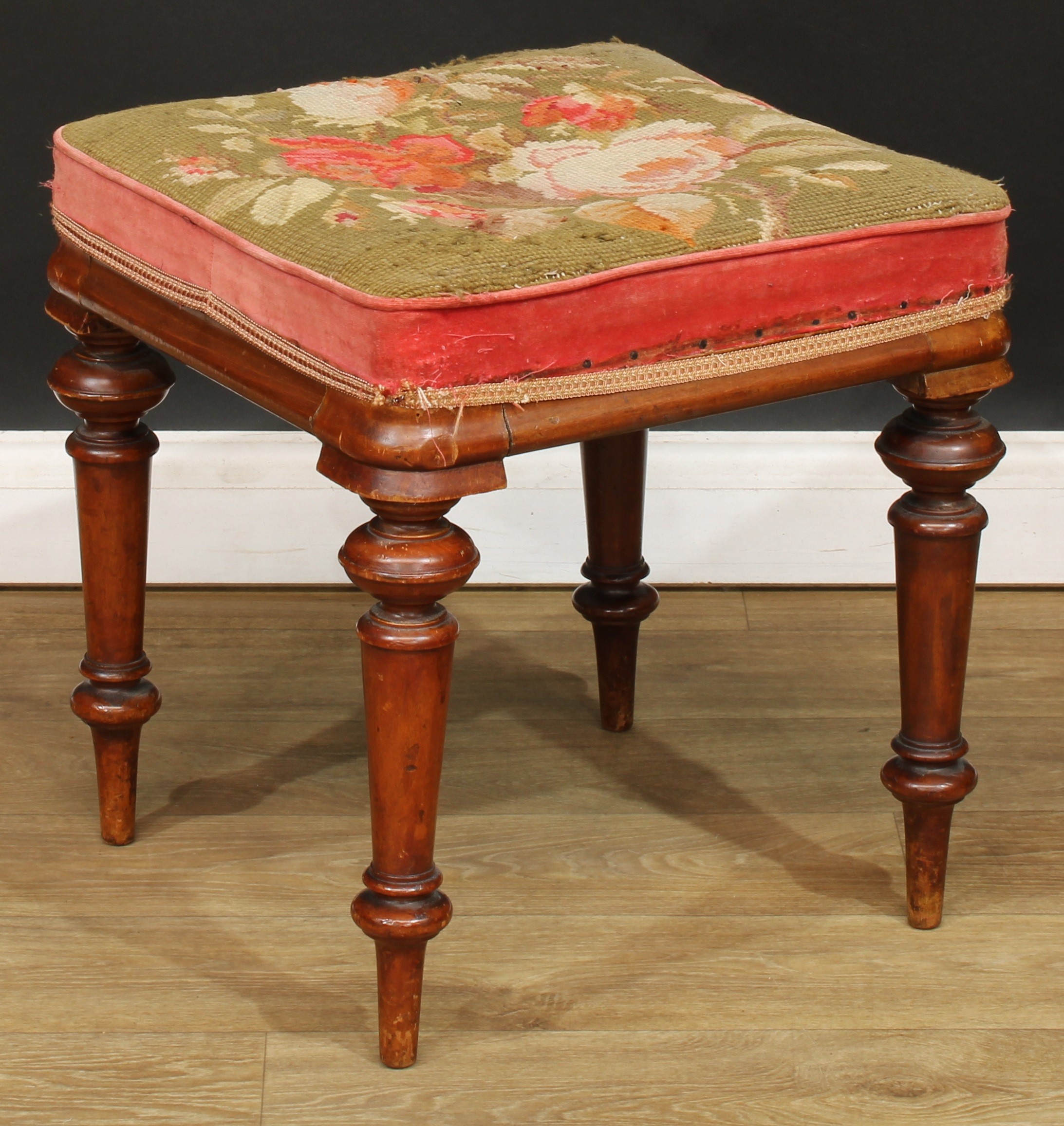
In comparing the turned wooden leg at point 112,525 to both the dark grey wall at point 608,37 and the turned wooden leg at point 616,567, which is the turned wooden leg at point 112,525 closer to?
the turned wooden leg at point 616,567

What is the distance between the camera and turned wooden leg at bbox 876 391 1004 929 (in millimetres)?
935

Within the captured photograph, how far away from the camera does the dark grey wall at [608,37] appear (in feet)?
4.75

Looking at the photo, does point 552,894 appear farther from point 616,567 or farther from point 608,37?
point 608,37

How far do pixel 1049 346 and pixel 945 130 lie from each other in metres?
0.24

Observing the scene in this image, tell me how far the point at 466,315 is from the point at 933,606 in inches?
15.1

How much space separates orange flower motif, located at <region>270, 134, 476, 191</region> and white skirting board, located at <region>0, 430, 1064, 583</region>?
53 cm

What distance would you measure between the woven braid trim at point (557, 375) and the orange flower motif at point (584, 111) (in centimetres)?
27

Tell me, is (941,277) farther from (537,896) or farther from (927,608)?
(537,896)

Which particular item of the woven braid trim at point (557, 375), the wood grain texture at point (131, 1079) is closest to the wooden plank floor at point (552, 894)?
the wood grain texture at point (131, 1079)

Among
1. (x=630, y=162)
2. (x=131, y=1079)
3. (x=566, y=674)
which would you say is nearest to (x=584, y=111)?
(x=630, y=162)

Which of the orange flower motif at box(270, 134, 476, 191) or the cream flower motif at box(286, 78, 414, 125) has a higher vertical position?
the cream flower motif at box(286, 78, 414, 125)

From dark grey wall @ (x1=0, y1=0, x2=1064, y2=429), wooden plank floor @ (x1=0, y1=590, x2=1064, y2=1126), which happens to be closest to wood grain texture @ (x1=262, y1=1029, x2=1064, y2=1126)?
wooden plank floor @ (x1=0, y1=590, x2=1064, y2=1126)

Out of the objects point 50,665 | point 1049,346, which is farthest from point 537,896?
point 1049,346

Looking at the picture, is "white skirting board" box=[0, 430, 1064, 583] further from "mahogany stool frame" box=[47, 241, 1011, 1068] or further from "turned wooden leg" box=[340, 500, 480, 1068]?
"turned wooden leg" box=[340, 500, 480, 1068]
